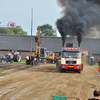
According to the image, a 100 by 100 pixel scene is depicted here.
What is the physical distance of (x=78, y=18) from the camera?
2967 cm

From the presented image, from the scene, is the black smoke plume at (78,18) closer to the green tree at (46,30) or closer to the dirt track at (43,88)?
the dirt track at (43,88)

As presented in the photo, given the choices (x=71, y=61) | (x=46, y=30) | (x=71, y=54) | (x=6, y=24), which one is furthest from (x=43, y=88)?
(x=46, y=30)

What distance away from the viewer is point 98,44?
208 ft

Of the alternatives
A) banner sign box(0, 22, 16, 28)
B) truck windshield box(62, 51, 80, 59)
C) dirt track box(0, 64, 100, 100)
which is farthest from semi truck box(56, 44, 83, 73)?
banner sign box(0, 22, 16, 28)

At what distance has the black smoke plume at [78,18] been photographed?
2883 centimetres

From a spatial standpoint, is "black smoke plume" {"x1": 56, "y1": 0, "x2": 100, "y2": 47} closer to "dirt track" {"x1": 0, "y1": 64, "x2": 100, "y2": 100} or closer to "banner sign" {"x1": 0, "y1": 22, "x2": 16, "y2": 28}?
"dirt track" {"x1": 0, "y1": 64, "x2": 100, "y2": 100}

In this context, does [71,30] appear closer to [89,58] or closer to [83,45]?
[89,58]

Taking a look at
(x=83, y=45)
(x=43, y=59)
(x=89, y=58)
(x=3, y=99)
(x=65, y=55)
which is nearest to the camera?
(x=3, y=99)

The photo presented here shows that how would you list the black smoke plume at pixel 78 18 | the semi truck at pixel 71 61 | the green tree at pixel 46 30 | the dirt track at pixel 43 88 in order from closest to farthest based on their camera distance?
the dirt track at pixel 43 88, the semi truck at pixel 71 61, the black smoke plume at pixel 78 18, the green tree at pixel 46 30

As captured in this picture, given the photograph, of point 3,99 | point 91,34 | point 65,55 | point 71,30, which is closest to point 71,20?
point 71,30

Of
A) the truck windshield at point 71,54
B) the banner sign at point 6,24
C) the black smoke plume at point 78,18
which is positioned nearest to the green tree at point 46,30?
the banner sign at point 6,24

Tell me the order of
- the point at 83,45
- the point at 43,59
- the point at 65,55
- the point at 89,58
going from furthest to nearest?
the point at 83,45 < the point at 43,59 < the point at 89,58 < the point at 65,55

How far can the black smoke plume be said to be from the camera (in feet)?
94.6

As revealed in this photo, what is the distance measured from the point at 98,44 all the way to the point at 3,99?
57478 millimetres
